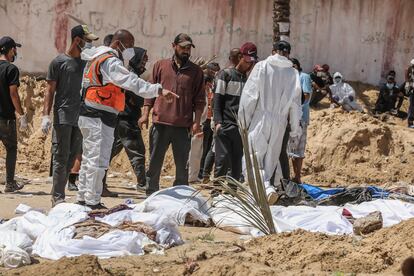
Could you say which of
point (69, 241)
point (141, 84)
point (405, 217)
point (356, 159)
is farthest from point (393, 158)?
point (69, 241)

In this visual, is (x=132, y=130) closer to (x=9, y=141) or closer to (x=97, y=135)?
(x=9, y=141)

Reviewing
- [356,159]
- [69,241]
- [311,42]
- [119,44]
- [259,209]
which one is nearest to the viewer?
[69,241]

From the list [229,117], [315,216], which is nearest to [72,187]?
[229,117]

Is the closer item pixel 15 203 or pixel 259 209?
pixel 259 209

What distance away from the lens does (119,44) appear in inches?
393

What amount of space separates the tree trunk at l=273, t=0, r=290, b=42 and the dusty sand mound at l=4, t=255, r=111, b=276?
12.7 m

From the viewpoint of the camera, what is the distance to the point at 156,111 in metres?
10.9

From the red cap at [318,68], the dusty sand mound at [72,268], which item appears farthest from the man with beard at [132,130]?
the red cap at [318,68]

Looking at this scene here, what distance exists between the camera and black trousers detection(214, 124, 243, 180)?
1120 cm

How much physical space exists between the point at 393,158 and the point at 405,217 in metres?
6.88

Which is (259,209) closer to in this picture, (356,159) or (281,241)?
(281,241)

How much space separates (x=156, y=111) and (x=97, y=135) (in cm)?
160

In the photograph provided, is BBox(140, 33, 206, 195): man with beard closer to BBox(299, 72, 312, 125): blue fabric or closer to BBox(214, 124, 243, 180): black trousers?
BBox(214, 124, 243, 180): black trousers

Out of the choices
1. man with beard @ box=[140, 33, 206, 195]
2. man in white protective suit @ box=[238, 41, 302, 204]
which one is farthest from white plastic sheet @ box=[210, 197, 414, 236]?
man with beard @ box=[140, 33, 206, 195]
